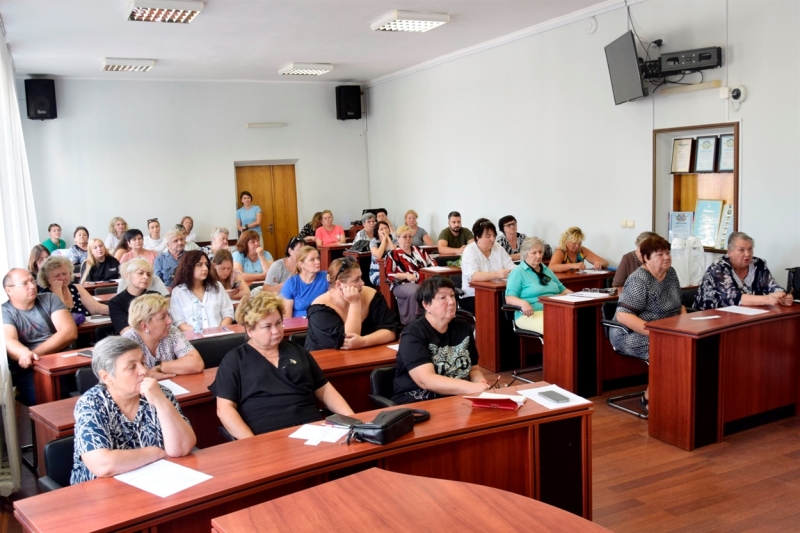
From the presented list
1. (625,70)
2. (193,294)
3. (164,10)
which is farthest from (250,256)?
(625,70)

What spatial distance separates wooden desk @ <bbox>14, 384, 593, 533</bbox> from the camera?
2277 mm

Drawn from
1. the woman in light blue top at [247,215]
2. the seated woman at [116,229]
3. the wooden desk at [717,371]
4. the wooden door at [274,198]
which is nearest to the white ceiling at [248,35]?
the wooden door at [274,198]

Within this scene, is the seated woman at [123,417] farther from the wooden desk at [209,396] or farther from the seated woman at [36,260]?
the seated woman at [36,260]

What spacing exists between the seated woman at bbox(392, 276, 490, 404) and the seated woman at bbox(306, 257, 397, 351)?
639 millimetres

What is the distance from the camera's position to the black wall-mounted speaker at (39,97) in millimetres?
11055

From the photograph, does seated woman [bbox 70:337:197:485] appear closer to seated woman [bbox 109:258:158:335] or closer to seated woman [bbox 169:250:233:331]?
seated woman [bbox 109:258:158:335]

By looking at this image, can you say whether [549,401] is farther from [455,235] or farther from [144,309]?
[455,235]

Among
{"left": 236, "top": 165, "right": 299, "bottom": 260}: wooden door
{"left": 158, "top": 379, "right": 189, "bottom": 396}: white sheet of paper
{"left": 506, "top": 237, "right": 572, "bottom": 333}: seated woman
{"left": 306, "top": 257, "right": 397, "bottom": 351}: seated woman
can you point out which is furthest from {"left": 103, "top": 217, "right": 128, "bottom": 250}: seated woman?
{"left": 158, "top": 379, "right": 189, "bottom": 396}: white sheet of paper

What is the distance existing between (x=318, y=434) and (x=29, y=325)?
2.98m

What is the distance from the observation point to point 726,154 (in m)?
6.75

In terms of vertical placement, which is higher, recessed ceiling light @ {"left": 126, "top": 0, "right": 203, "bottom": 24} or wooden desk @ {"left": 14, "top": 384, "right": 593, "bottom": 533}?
recessed ceiling light @ {"left": 126, "top": 0, "right": 203, "bottom": 24}

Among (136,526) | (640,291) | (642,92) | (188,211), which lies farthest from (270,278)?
(188,211)

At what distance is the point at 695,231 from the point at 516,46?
11.7 ft

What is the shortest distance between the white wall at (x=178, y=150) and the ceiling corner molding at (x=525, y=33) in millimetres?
1918
